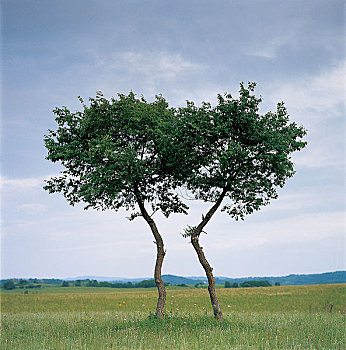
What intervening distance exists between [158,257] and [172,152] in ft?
16.1

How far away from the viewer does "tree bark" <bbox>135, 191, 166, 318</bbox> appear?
1664 cm

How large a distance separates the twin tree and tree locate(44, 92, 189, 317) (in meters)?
0.04

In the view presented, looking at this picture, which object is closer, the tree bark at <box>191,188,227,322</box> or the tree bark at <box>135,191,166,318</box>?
the tree bark at <box>135,191,166,318</box>

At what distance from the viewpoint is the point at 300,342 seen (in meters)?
13.4

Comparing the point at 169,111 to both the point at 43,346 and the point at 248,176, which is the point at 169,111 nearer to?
the point at 248,176

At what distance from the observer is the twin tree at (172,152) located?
1547 cm

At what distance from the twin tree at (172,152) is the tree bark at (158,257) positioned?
0.04 meters

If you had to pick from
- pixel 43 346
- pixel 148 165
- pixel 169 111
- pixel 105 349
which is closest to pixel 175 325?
pixel 105 349

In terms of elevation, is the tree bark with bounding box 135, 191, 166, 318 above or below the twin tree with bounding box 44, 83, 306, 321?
below

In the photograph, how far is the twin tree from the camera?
1547 cm

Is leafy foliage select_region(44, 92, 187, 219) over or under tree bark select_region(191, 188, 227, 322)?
over

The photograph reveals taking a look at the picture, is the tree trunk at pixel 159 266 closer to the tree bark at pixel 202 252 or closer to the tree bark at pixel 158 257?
the tree bark at pixel 158 257

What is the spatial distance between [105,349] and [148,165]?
796cm

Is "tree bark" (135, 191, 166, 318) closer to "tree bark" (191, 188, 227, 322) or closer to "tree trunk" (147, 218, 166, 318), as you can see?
"tree trunk" (147, 218, 166, 318)
